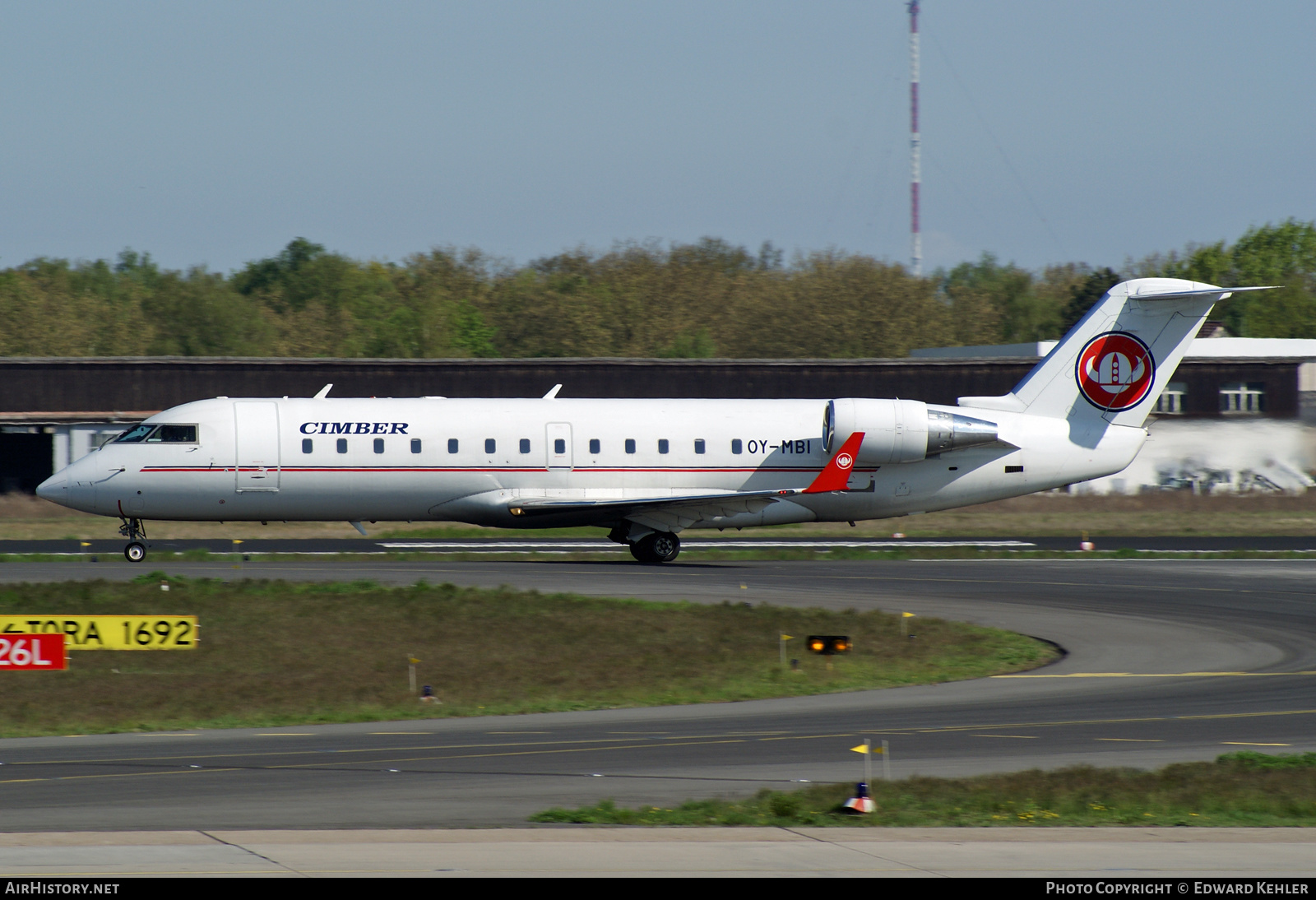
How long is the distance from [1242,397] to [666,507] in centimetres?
3549

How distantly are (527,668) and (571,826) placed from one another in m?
9.42

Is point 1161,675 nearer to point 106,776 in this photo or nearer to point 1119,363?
point 106,776

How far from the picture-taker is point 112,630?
2027 centimetres

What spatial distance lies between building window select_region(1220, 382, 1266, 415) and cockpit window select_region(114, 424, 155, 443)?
44.0 meters

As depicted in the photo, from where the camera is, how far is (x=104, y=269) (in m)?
126

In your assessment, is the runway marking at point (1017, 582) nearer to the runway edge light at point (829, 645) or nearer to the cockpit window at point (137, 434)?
the runway edge light at point (829, 645)

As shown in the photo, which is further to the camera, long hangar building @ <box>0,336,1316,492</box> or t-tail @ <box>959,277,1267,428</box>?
long hangar building @ <box>0,336,1316,492</box>

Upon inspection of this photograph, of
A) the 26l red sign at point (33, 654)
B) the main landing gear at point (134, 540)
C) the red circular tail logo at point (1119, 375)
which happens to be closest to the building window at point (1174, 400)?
the red circular tail logo at point (1119, 375)

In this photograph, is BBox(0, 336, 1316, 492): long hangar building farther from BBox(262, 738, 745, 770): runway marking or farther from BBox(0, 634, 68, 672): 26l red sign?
BBox(262, 738, 745, 770): runway marking

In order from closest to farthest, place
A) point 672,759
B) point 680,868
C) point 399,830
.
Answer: point 680,868 → point 399,830 → point 672,759

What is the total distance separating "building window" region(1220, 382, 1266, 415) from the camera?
57844mm

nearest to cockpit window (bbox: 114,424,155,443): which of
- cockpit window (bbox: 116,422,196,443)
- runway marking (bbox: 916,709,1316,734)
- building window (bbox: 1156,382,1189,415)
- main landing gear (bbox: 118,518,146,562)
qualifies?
cockpit window (bbox: 116,422,196,443)

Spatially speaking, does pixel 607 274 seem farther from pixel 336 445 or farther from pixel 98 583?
pixel 98 583

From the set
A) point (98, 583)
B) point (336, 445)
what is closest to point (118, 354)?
point (336, 445)
